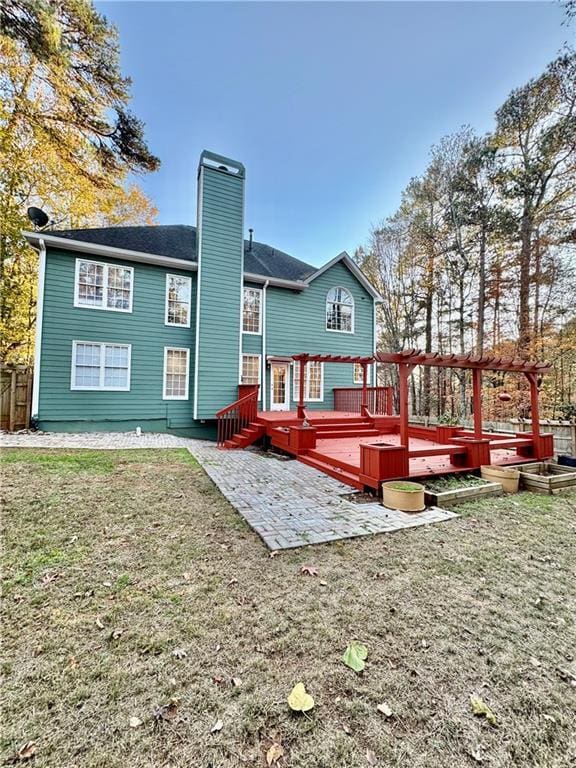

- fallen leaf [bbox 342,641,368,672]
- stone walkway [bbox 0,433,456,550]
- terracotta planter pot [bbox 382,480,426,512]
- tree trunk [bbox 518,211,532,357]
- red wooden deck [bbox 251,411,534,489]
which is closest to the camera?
fallen leaf [bbox 342,641,368,672]

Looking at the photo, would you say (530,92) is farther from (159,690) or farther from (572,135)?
(159,690)

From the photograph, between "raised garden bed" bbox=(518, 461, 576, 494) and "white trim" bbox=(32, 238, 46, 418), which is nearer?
"raised garden bed" bbox=(518, 461, 576, 494)

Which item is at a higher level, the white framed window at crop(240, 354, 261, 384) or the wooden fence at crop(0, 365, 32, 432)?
the white framed window at crop(240, 354, 261, 384)

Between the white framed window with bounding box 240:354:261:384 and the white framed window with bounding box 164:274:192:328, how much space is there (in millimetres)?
2391

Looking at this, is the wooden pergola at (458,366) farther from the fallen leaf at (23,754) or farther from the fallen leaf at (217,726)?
the fallen leaf at (23,754)

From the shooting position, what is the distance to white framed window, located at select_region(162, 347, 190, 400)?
10828 millimetres

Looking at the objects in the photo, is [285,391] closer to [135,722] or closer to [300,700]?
[300,700]

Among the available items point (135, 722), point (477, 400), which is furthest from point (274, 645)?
point (477, 400)

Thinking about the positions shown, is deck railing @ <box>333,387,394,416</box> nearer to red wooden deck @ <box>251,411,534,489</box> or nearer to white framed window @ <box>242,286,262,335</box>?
red wooden deck @ <box>251,411,534,489</box>

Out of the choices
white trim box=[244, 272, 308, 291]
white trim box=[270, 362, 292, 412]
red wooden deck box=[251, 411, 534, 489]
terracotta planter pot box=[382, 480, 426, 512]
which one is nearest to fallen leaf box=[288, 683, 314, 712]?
terracotta planter pot box=[382, 480, 426, 512]

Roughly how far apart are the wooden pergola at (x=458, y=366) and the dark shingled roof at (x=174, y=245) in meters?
8.06

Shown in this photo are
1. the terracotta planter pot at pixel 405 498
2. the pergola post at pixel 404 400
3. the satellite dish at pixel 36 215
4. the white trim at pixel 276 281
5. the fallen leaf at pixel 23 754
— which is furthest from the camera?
the white trim at pixel 276 281

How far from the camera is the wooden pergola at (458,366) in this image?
5.41 m

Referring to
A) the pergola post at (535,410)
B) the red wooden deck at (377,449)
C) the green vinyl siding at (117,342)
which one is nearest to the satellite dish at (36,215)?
the green vinyl siding at (117,342)
